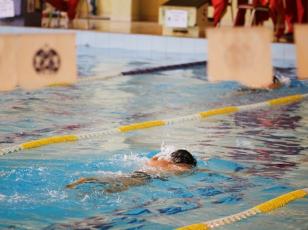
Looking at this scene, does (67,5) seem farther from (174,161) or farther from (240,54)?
(174,161)

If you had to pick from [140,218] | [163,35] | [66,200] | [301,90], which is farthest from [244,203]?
[163,35]

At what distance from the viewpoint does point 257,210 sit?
16.2ft

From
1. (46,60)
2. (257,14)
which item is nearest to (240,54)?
(46,60)

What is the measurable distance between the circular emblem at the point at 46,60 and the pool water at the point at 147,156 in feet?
2.55

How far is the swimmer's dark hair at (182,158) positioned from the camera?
5.91 metres

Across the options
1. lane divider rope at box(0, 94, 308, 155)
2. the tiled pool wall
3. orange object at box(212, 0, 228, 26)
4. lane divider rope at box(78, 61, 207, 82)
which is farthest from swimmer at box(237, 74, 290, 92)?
orange object at box(212, 0, 228, 26)

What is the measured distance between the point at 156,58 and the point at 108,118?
20.8 ft

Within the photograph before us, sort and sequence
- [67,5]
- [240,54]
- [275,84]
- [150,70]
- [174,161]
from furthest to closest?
[67,5]
[150,70]
[275,84]
[240,54]
[174,161]

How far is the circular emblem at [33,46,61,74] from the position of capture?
18.7 ft

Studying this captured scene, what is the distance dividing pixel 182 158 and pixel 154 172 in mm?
294

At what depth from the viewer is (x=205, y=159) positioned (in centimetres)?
654

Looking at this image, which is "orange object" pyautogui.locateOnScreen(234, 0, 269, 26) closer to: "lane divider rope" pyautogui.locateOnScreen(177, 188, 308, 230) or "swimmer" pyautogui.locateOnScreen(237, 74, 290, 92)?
"swimmer" pyautogui.locateOnScreen(237, 74, 290, 92)

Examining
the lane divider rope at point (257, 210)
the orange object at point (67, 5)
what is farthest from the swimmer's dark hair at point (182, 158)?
the orange object at point (67, 5)

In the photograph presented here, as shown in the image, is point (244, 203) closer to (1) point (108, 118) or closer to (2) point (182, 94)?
(1) point (108, 118)
